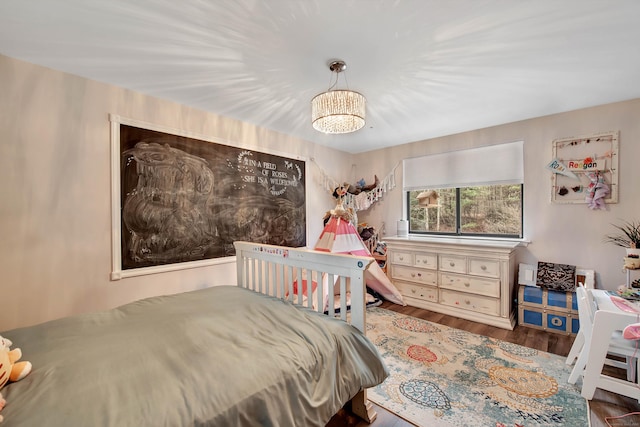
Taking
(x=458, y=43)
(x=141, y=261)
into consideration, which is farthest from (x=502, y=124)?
(x=141, y=261)

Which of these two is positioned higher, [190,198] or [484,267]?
[190,198]

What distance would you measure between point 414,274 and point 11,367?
3.57 metres

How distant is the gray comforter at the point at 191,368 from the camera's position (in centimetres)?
88

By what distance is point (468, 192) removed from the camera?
3654mm

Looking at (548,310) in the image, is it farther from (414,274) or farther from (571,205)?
(414,274)

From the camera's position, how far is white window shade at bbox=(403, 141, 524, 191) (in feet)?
10.5

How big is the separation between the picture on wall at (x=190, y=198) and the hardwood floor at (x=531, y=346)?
1959 mm

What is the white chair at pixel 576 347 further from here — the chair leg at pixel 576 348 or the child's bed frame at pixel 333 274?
the child's bed frame at pixel 333 274

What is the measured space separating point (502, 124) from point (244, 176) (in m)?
3.20

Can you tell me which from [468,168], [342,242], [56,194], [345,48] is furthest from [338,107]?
[468,168]

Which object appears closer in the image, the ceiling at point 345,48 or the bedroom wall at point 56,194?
the ceiling at point 345,48

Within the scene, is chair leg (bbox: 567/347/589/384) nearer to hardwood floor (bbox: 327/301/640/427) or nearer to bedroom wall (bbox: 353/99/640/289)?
hardwood floor (bbox: 327/301/640/427)

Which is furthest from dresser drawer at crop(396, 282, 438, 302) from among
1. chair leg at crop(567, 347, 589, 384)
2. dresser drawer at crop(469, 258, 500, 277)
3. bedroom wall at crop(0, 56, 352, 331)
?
bedroom wall at crop(0, 56, 352, 331)

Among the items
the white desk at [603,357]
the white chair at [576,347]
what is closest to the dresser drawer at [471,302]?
the white chair at [576,347]
